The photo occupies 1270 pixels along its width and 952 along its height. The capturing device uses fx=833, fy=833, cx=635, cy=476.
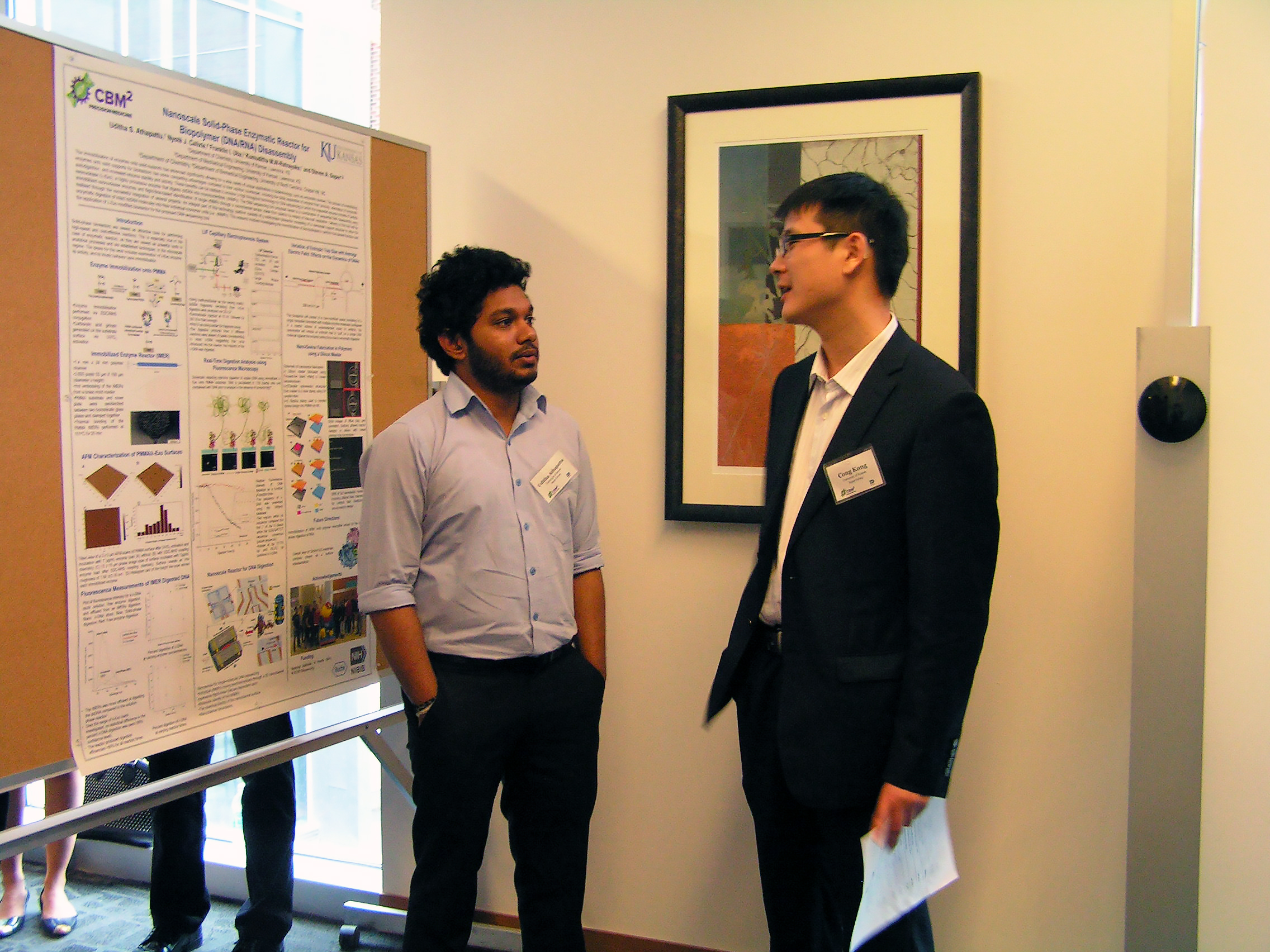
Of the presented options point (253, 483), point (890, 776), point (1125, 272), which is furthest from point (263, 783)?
point (1125, 272)

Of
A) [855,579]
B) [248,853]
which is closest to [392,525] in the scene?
[855,579]

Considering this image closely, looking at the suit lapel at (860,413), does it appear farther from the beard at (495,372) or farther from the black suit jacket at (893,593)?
the beard at (495,372)

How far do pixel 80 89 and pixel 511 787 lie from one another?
5.07ft

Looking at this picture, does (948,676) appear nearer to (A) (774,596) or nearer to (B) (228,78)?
(A) (774,596)

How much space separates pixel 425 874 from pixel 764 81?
1.99 metres

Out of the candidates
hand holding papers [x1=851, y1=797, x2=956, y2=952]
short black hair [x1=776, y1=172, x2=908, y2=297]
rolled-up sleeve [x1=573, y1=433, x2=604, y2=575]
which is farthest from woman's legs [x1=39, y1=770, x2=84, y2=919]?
short black hair [x1=776, y1=172, x2=908, y2=297]

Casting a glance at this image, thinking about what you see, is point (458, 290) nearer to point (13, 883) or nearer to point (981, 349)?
point (981, 349)

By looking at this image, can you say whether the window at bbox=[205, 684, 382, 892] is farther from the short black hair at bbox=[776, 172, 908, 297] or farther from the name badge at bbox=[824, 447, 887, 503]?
the short black hair at bbox=[776, 172, 908, 297]

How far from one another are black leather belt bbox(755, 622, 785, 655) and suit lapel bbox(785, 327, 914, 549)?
0.26 meters

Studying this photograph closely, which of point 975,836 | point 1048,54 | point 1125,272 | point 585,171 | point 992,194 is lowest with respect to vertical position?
point 975,836

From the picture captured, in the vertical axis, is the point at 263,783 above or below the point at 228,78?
below

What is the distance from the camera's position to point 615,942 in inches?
89.3

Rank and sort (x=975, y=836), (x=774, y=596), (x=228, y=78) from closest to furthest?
(x=774, y=596)
(x=975, y=836)
(x=228, y=78)

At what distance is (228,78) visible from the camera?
8.29 ft
